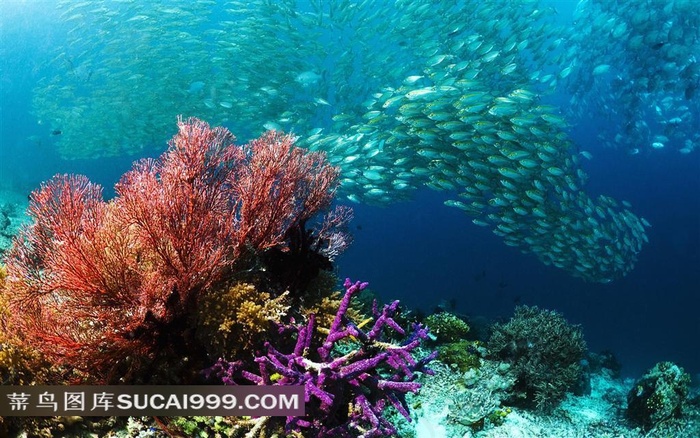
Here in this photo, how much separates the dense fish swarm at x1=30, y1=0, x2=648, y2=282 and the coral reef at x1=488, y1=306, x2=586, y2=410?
5.82 metres

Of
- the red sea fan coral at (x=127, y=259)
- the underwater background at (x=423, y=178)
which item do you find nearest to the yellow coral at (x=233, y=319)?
the red sea fan coral at (x=127, y=259)

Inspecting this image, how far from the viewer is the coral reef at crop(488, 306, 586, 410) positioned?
233 inches

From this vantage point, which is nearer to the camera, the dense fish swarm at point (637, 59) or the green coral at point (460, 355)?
the green coral at point (460, 355)

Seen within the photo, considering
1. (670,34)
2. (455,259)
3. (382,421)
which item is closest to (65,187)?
(382,421)

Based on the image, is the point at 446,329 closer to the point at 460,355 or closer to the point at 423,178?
the point at 460,355

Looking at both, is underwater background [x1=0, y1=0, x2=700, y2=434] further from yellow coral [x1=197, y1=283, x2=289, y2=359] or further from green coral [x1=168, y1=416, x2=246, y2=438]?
green coral [x1=168, y1=416, x2=246, y2=438]

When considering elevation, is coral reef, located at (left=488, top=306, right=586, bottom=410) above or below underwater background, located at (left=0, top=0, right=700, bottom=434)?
below

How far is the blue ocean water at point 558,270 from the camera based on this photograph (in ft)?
137

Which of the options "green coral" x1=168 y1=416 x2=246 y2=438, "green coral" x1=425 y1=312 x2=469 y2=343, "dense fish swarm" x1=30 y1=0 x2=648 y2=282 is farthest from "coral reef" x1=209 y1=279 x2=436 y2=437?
"dense fish swarm" x1=30 y1=0 x2=648 y2=282

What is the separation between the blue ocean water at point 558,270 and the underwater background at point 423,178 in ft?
0.48

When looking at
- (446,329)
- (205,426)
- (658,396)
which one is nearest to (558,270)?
(658,396)

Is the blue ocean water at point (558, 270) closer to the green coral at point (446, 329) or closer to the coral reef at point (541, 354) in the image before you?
the green coral at point (446, 329)

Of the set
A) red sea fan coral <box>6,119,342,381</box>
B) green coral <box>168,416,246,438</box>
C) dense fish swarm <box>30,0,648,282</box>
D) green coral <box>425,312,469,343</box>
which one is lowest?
green coral <box>168,416,246,438</box>

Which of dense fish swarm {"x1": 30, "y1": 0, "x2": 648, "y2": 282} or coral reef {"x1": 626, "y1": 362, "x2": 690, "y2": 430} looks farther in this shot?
dense fish swarm {"x1": 30, "y1": 0, "x2": 648, "y2": 282}
